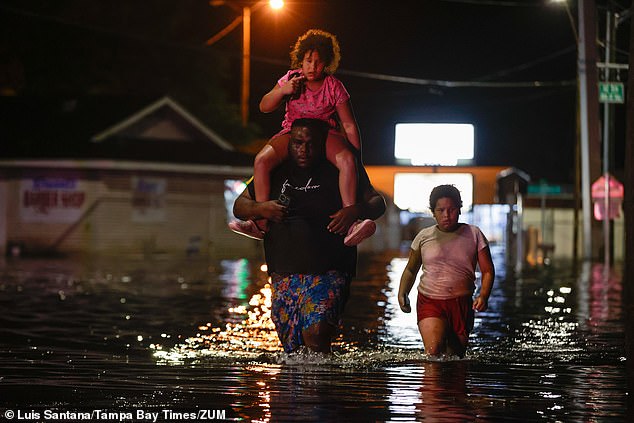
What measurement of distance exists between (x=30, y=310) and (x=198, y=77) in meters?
49.4

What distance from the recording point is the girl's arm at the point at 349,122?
9805mm

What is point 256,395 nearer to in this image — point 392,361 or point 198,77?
point 392,361

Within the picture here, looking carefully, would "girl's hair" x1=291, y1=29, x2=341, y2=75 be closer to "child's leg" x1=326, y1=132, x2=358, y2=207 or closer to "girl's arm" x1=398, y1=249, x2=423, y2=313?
"child's leg" x1=326, y1=132, x2=358, y2=207

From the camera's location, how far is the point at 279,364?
10.6 m

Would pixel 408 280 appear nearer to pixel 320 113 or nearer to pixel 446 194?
pixel 446 194

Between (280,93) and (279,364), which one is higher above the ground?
(280,93)

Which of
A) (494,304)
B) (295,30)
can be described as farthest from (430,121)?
(494,304)

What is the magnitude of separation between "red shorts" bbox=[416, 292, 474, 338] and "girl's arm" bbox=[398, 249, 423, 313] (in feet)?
0.49

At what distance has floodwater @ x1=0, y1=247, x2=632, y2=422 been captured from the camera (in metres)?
8.19

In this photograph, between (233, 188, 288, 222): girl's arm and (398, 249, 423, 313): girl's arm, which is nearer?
(233, 188, 288, 222): girl's arm

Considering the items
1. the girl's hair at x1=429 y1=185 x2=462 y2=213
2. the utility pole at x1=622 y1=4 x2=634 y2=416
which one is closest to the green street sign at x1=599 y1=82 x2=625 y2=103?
the girl's hair at x1=429 y1=185 x2=462 y2=213

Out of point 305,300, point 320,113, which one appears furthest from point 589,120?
point 320,113

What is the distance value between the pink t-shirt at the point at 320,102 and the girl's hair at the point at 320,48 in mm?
120

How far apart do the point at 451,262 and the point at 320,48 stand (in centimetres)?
218
